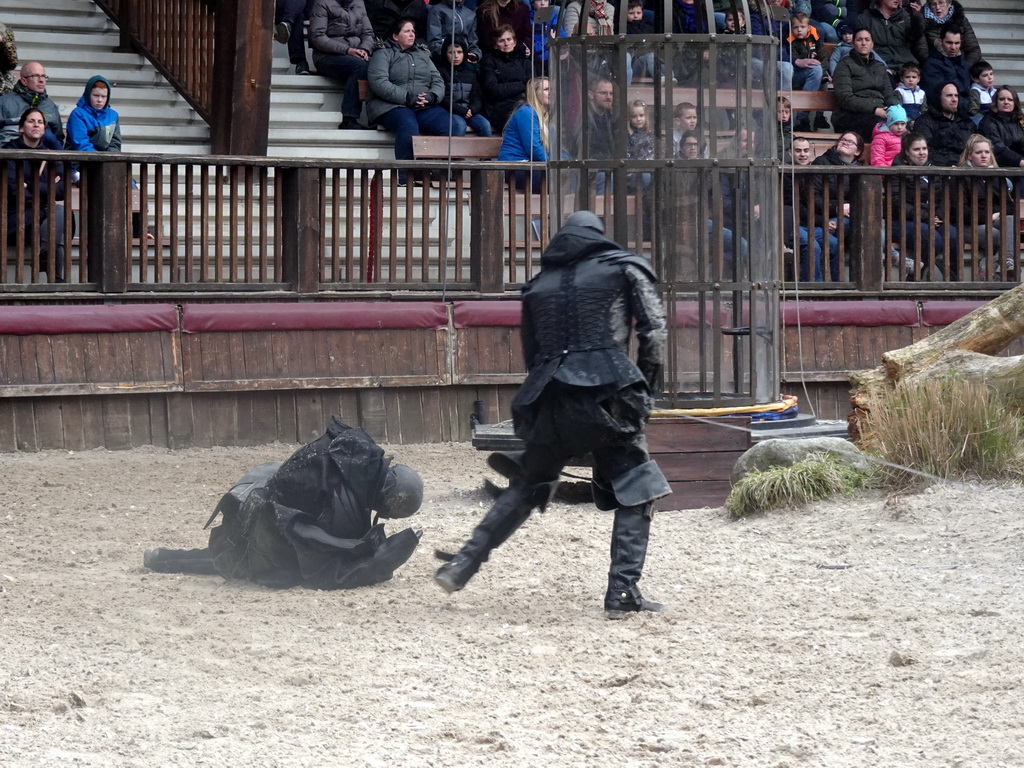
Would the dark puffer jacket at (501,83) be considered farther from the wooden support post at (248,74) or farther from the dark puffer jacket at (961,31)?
the dark puffer jacket at (961,31)

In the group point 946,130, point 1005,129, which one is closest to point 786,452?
point 946,130

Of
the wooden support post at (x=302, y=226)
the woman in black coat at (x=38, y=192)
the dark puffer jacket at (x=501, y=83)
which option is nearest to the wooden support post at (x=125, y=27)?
the woman in black coat at (x=38, y=192)

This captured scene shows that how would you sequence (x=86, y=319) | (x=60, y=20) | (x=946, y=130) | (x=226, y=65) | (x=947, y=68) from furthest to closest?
(x=947, y=68) → (x=60, y=20) → (x=946, y=130) → (x=226, y=65) → (x=86, y=319)

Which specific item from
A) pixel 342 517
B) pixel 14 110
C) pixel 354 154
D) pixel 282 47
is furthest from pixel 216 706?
pixel 282 47

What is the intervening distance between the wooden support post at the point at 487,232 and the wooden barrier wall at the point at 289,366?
30 cm

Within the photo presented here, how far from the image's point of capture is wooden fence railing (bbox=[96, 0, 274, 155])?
12594mm

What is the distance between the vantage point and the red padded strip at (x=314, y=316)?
441 inches

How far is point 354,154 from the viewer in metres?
13.9

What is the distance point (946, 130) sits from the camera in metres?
A: 15.0

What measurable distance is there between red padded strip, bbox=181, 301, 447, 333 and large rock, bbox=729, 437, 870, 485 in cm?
351

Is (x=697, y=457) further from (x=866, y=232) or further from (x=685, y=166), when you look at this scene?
(x=866, y=232)

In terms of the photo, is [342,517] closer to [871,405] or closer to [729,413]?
[729,413]

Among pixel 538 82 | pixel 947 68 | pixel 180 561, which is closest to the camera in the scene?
pixel 180 561

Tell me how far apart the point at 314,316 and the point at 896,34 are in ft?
28.2
